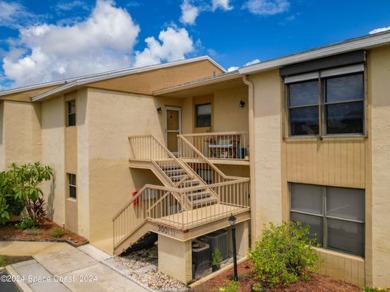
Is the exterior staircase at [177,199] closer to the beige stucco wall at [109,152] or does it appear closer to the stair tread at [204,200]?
the stair tread at [204,200]

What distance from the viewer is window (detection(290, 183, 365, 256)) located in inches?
257

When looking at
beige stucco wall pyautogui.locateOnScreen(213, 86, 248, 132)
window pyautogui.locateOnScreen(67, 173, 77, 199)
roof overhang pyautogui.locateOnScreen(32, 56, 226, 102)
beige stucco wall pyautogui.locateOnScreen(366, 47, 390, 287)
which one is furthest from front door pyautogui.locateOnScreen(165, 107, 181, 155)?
beige stucco wall pyautogui.locateOnScreen(366, 47, 390, 287)

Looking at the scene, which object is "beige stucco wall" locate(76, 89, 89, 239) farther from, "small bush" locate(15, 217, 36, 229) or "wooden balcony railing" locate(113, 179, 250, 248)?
"small bush" locate(15, 217, 36, 229)

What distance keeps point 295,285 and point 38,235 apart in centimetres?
1019

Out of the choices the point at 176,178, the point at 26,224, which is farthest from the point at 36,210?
the point at 176,178

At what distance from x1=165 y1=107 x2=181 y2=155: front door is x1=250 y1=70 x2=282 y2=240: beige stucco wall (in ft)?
18.4

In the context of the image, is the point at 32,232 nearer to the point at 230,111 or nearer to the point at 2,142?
the point at 2,142

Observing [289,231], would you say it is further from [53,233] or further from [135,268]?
[53,233]

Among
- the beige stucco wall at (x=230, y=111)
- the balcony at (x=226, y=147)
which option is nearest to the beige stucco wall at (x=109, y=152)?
the balcony at (x=226, y=147)

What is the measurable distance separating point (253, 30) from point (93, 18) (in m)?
8.89

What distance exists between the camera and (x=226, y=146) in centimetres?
1019

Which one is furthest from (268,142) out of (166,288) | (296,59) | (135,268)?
(135,268)

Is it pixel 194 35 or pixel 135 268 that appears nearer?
pixel 135 268

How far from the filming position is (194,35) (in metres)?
16.2
